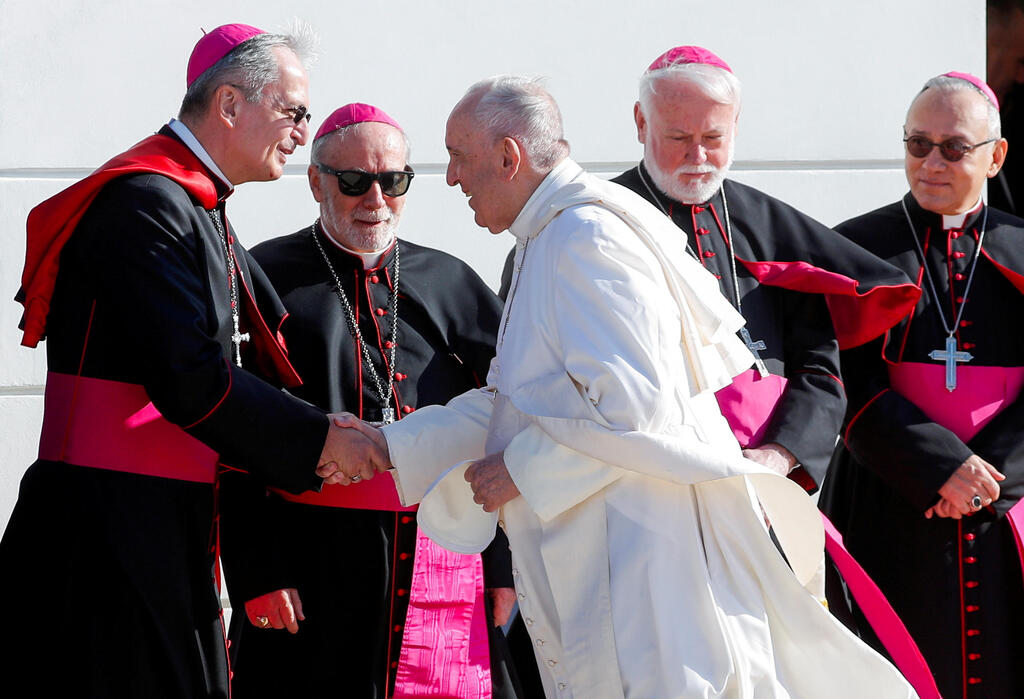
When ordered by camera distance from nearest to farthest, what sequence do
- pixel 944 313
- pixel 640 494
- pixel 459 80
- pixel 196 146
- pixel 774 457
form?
1. pixel 640 494
2. pixel 196 146
3. pixel 774 457
4. pixel 944 313
5. pixel 459 80

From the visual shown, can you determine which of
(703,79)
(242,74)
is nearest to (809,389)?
(703,79)

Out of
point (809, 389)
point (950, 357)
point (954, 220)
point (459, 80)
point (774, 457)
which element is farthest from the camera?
point (459, 80)

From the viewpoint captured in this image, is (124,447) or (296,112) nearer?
(124,447)

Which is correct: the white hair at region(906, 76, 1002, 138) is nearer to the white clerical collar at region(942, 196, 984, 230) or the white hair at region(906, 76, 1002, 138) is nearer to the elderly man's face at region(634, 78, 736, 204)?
the white clerical collar at region(942, 196, 984, 230)

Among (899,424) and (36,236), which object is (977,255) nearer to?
(899,424)

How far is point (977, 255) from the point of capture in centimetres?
425

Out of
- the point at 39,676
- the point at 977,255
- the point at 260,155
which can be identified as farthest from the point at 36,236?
the point at 977,255

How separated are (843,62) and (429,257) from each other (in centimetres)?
204

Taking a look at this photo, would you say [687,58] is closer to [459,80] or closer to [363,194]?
[363,194]

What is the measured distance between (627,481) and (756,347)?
103cm

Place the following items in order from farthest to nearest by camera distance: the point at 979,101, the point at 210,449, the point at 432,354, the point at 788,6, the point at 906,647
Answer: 1. the point at 788,6
2. the point at 979,101
3. the point at 432,354
4. the point at 906,647
5. the point at 210,449

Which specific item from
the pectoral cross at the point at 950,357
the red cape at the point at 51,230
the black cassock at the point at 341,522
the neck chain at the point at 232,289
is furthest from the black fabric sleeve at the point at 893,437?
the red cape at the point at 51,230

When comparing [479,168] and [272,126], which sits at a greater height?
[272,126]

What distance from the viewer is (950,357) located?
4.06m
